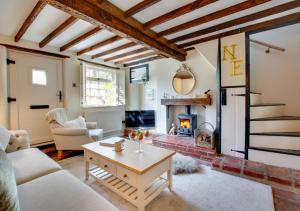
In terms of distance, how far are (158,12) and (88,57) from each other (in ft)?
8.78

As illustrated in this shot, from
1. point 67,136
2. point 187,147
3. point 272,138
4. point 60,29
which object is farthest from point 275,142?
point 60,29

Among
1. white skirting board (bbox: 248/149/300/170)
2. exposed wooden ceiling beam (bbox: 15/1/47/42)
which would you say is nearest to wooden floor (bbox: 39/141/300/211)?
white skirting board (bbox: 248/149/300/170)

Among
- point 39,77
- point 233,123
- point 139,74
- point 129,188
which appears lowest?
point 129,188

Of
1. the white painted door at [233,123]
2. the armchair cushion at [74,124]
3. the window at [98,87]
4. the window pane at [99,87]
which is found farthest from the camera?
the window pane at [99,87]

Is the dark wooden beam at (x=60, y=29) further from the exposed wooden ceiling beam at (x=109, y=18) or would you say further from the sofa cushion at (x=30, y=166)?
the sofa cushion at (x=30, y=166)

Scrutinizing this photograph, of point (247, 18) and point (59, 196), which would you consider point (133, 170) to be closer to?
point (59, 196)

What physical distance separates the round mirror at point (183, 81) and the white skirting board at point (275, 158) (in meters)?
1.85

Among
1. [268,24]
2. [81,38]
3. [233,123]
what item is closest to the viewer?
[268,24]

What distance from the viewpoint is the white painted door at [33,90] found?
308 cm

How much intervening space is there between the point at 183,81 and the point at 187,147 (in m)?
1.69

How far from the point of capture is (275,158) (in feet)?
7.45

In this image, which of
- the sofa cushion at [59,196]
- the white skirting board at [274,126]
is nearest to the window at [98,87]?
the sofa cushion at [59,196]

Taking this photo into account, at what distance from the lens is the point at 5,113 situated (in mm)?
2885

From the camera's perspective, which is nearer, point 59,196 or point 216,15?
point 59,196
